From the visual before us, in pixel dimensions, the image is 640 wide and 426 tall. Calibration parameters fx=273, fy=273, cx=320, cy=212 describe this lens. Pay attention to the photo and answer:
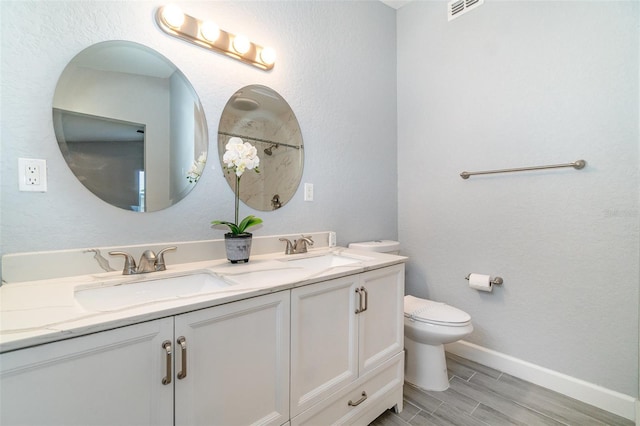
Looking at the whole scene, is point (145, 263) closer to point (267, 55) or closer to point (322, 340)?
point (322, 340)

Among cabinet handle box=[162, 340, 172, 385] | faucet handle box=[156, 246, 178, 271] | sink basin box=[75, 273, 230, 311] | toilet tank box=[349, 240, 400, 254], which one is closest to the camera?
cabinet handle box=[162, 340, 172, 385]

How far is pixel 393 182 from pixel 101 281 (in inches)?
81.4

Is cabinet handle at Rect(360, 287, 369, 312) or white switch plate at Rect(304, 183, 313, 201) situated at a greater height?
white switch plate at Rect(304, 183, 313, 201)

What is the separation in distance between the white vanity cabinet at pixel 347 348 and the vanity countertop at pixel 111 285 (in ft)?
0.30

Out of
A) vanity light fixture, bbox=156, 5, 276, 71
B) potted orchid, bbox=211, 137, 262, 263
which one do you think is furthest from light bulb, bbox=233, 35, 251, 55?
potted orchid, bbox=211, 137, 262, 263

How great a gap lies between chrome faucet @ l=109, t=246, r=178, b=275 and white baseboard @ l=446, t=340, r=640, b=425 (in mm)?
2074

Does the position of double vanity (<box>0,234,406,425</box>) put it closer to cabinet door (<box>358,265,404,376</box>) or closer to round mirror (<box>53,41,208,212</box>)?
cabinet door (<box>358,265,404,376</box>)

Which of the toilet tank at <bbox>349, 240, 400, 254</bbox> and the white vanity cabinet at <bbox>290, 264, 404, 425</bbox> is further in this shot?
the toilet tank at <bbox>349, 240, 400, 254</bbox>

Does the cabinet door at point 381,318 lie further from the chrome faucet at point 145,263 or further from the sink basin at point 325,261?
the chrome faucet at point 145,263

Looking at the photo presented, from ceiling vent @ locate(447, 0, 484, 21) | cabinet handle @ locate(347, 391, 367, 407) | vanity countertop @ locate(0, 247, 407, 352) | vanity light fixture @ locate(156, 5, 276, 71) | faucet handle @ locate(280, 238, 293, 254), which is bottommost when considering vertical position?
cabinet handle @ locate(347, 391, 367, 407)

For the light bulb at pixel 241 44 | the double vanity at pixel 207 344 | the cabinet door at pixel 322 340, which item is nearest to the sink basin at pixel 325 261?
the double vanity at pixel 207 344

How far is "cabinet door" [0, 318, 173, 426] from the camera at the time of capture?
1.89ft

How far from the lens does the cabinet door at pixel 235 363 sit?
30.8 inches

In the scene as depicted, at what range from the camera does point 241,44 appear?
146cm
